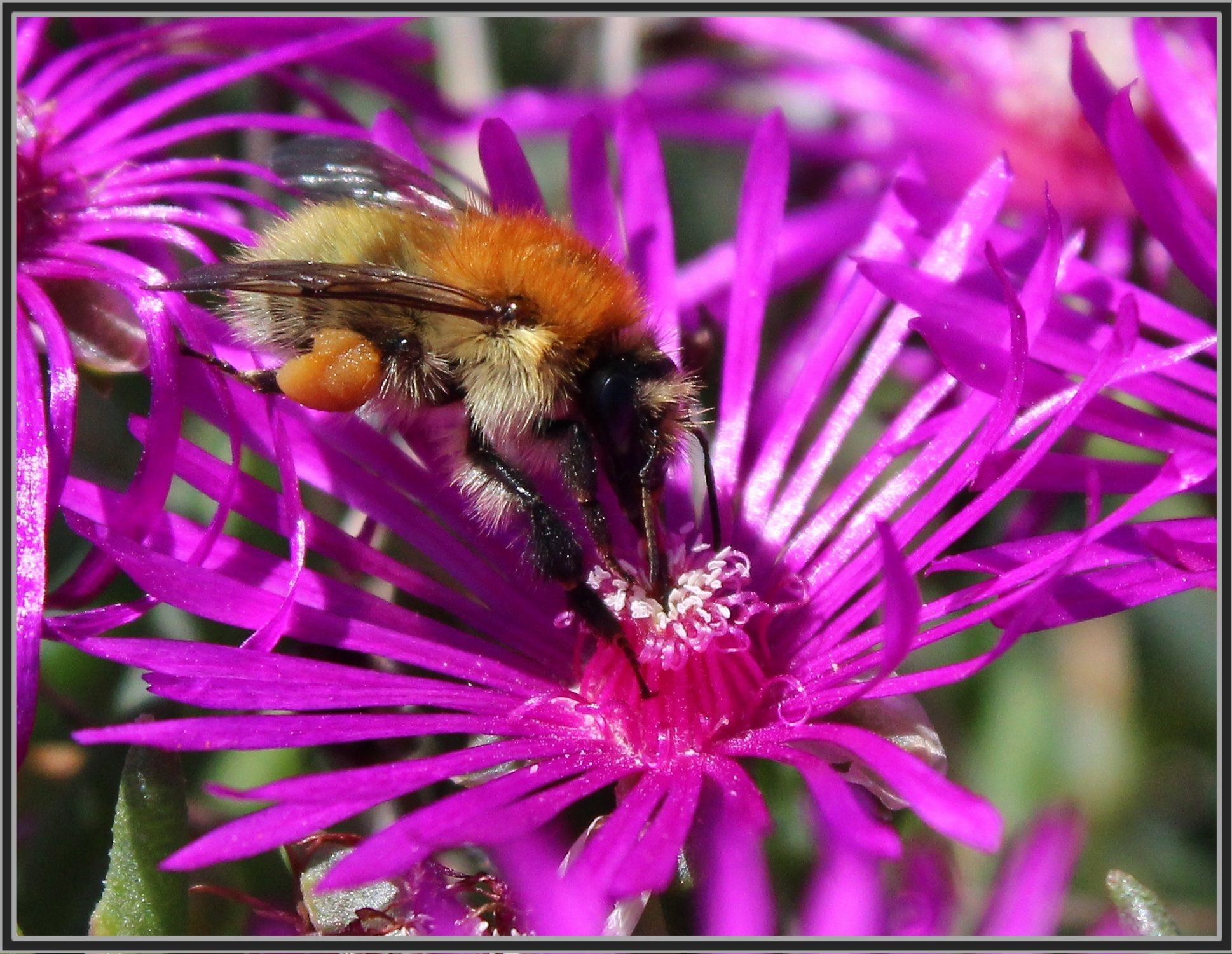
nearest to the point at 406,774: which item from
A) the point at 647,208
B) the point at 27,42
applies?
the point at 647,208

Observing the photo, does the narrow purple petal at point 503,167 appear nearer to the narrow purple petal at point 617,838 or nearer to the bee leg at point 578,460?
the bee leg at point 578,460

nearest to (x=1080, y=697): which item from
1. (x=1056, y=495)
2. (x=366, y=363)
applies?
(x=1056, y=495)

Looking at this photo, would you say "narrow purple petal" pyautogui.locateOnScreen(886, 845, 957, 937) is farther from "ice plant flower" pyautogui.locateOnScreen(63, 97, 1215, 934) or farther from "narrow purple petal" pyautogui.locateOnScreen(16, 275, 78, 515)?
"narrow purple petal" pyautogui.locateOnScreen(16, 275, 78, 515)

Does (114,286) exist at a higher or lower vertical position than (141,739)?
higher

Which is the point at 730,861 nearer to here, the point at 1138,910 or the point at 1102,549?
the point at 1138,910

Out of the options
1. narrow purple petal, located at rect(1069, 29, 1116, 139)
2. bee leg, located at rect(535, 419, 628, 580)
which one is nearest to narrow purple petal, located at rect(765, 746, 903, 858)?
bee leg, located at rect(535, 419, 628, 580)

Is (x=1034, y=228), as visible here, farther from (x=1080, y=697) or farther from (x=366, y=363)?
(x=366, y=363)

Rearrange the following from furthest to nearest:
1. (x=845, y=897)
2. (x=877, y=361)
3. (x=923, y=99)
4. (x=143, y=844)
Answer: (x=923, y=99) → (x=877, y=361) → (x=143, y=844) → (x=845, y=897)
